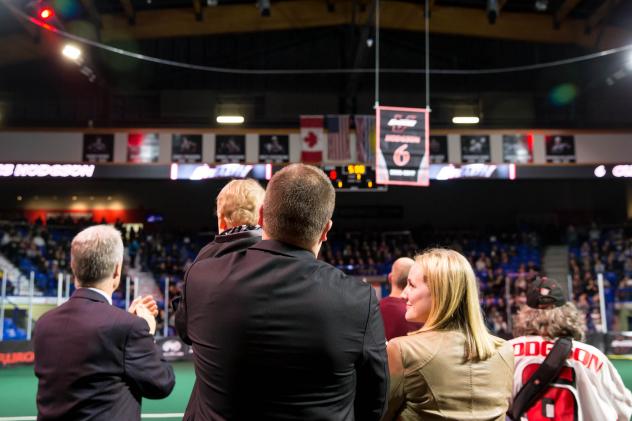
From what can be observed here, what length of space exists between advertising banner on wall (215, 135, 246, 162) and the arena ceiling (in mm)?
1388

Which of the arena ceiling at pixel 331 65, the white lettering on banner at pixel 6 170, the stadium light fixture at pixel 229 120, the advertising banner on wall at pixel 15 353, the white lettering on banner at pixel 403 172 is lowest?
the advertising banner on wall at pixel 15 353

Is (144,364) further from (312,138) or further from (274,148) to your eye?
(274,148)

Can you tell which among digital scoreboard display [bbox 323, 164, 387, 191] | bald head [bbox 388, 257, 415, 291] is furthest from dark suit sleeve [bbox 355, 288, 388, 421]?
digital scoreboard display [bbox 323, 164, 387, 191]

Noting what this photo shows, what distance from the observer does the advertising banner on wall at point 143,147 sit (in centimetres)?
1667

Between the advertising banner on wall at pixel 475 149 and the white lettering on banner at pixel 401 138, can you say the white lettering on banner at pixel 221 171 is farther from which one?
the advertising banner on wall at pixel 475 149

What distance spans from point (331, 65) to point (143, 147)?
7671 mm

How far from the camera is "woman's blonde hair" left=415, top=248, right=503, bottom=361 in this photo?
2021 millimetres

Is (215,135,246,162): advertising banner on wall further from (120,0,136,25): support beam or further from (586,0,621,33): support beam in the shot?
(586,0,621,33): support beam

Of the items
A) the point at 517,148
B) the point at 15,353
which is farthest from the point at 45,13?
the point at 517,148

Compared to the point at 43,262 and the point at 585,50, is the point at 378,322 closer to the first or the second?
the point at 43,262

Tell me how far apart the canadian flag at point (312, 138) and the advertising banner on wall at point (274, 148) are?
846 millimetres

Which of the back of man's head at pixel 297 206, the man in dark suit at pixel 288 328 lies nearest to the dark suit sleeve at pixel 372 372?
the man in dark suit at pixel 288 328

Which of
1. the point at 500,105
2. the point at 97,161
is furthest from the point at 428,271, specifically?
the point at 500,105

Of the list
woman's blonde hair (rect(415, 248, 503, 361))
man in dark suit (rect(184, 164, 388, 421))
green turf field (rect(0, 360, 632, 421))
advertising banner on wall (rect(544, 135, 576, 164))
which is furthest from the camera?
advertising banner on wall (rect(544, 135, 576, 164))
